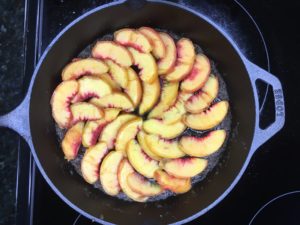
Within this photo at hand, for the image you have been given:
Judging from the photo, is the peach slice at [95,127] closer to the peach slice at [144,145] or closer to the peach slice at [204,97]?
the peach slice at [144,145]

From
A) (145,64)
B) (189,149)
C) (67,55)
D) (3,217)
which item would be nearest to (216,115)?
(189,149)

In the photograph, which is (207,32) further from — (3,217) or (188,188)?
(3,217)


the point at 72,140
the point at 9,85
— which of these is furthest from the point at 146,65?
the point at 9,85

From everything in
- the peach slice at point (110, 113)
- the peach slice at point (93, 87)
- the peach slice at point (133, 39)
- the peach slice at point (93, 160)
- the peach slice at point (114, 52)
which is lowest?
the peach slice at point (93, 160)

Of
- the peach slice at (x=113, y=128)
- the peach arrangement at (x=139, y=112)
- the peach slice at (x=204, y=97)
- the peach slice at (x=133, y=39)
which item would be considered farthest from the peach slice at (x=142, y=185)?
the peach slice at (x=133, y=39)

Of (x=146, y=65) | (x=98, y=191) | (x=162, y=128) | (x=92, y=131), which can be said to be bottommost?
(x=98, y=191)

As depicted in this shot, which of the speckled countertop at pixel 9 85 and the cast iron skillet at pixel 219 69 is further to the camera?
the speckled countertop at pixel 9 85

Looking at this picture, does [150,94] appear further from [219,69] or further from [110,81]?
[219,69]
